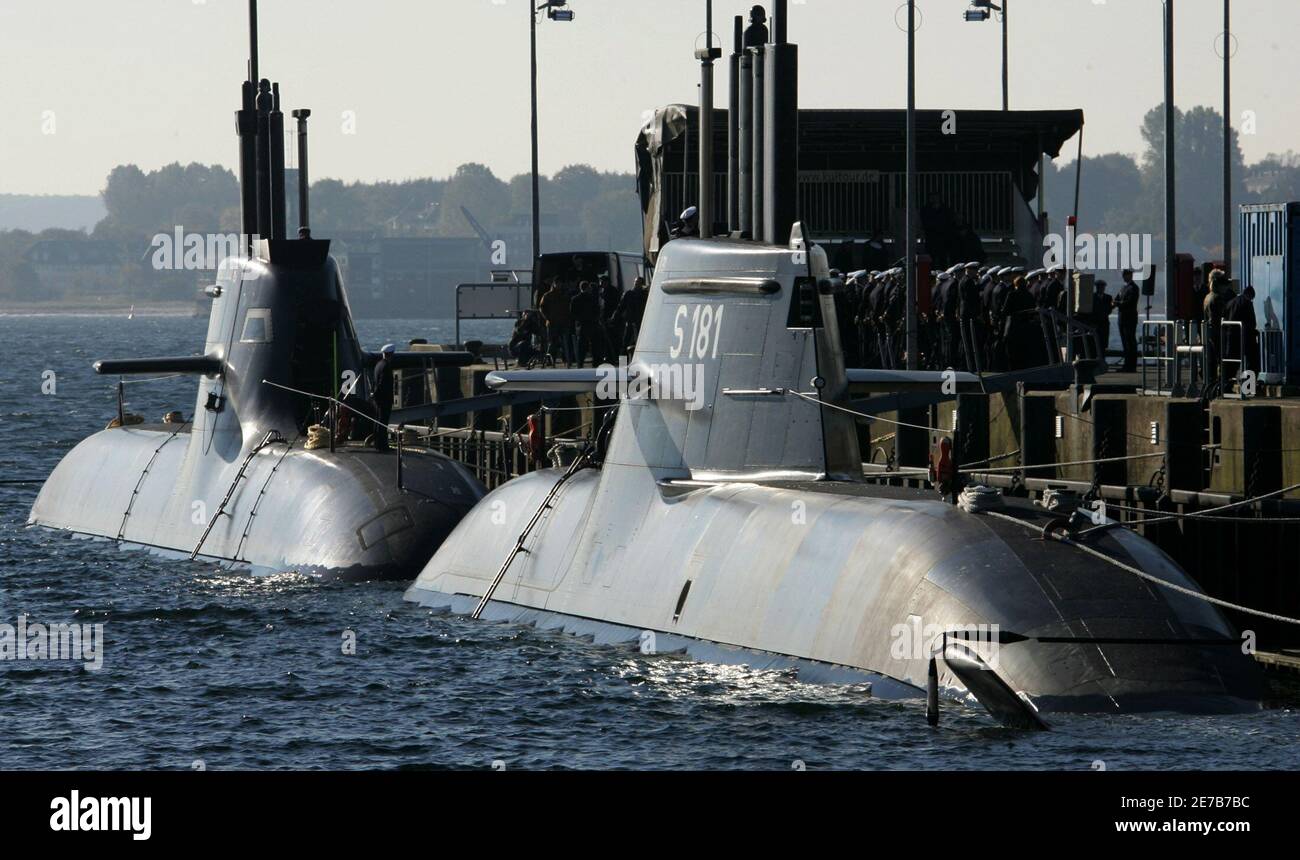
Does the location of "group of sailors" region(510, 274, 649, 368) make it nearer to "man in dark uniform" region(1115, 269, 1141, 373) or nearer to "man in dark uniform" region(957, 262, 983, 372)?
"man in dark uniform" region(957, 262, 983, 372)

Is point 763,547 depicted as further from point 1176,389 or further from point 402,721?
point 1176,389

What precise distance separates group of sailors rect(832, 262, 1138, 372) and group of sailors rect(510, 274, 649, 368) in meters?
4.44

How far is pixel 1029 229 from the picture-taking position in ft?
130

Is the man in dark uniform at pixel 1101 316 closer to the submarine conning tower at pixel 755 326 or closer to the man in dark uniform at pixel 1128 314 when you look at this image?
the man in dark uniform at pixel 1128 314

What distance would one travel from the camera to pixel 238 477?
1148 inches

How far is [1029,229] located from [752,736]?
82.3 feet

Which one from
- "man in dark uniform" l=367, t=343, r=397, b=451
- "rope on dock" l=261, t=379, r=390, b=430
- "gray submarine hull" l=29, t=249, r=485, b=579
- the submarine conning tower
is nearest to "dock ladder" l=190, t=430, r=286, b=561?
"gray submarine hull" l=29, t=249, r=485, b=579

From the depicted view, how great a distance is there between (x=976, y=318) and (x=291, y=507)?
36.1 ft

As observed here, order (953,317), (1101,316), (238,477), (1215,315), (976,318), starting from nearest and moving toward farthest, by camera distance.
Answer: (1215,315), (238,477), (1101,316), (976,318), (953,317)

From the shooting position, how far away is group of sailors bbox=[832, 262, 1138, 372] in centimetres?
3067

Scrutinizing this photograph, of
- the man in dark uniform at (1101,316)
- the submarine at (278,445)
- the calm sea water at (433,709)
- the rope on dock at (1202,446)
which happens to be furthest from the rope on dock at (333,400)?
the man in dark uniform at (1101,316)

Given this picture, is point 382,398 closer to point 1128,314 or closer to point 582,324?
point 582,324

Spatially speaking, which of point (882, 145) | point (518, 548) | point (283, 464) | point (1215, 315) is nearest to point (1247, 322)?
point (1215, 315)
